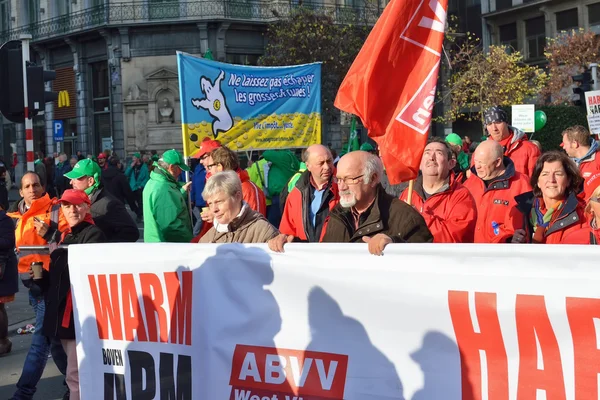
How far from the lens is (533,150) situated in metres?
8.85

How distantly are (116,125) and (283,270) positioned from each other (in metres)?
33.2

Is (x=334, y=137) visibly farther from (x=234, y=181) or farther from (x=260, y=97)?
(x=234, y=181)

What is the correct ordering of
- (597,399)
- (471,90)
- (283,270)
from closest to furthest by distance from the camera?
(597,399) < (283,270) < (471,90)

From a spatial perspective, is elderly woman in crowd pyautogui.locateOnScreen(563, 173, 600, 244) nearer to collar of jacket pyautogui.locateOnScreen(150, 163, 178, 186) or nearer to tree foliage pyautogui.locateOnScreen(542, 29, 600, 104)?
collar of jacket pyautogui.locateOnScreen(150, 163, 178, 186)

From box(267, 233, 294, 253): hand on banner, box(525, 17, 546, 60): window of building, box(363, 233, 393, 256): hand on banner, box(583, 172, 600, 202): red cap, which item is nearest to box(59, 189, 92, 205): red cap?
box(267, 233, 294, 253): hand on banner

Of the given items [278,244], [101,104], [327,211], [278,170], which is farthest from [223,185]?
[101,104]

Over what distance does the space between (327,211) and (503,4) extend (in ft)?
155

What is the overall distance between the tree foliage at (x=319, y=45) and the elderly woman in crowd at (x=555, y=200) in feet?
92.5

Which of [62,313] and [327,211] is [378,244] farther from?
[62,313]

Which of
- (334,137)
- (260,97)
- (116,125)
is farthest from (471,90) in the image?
(260,97)

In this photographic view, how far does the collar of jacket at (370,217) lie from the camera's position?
16.2 feet

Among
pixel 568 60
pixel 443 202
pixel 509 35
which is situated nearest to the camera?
pixel 443 202

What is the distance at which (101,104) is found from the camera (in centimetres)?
3853

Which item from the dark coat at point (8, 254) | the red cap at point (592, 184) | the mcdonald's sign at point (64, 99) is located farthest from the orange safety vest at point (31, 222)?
the mcdonald's sign at point (64, 99)
